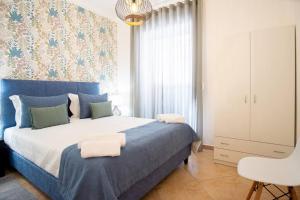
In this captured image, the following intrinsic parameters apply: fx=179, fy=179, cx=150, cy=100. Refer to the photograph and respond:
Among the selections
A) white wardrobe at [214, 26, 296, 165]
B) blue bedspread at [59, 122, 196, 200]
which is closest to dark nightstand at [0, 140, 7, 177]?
blue bedspread at [59, 122, 196, 200]

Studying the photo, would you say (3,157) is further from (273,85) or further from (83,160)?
(273,85)

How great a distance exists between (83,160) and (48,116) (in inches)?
55.3

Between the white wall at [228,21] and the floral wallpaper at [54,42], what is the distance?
219 centimetres

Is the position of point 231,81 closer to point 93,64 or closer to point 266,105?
point 266,105

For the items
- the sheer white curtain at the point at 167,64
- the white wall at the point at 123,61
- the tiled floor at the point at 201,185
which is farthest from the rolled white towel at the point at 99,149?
the white wall at the point at 123,61

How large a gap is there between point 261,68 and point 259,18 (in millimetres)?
974

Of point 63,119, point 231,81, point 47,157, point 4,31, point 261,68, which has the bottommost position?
point 47,157

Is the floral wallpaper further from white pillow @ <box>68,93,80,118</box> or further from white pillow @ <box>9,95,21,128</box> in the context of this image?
white pillow @ <box>68,93,80,118</box>

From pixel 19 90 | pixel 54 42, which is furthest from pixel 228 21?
pixel 19 90

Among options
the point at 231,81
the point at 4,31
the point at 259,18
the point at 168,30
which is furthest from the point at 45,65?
the point at 259,18

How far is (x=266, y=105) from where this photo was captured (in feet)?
8.08

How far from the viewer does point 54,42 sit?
10.1 ft

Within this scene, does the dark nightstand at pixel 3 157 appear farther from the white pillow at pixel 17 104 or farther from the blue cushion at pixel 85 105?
the blue cushion at pixel 85 105

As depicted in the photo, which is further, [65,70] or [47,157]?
[65,70]
